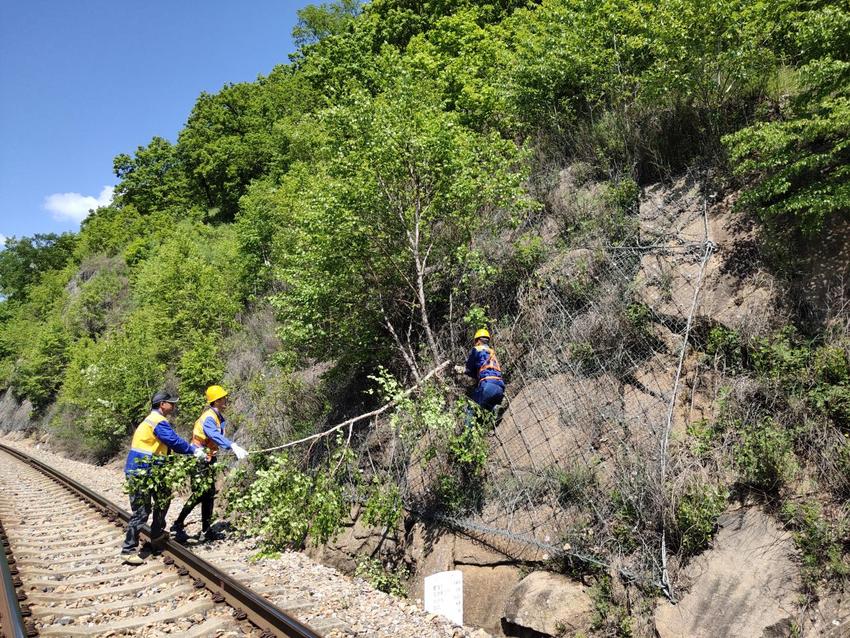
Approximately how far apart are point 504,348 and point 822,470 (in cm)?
445

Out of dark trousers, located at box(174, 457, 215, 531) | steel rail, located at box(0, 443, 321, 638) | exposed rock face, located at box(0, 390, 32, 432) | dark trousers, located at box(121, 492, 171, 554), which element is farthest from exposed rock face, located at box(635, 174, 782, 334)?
exposed rock face, located at box(0, 390, 32, 432)

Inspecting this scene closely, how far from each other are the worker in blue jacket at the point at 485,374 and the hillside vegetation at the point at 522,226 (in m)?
0.56

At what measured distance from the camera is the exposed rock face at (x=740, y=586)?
14.8 feet

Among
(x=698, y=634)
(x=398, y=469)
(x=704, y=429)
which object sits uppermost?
(x=704, y=429)

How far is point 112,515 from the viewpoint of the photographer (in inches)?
352

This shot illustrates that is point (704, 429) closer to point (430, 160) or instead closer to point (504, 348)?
point (504, 348)

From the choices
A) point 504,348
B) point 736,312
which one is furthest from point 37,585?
point 736,312

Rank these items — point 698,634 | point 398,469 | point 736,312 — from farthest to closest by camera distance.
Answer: point 398,469 → point 736,312 → point 698,634

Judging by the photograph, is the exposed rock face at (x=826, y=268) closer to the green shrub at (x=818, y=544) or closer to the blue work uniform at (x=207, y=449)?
the green shrub at (x=818, y=544)

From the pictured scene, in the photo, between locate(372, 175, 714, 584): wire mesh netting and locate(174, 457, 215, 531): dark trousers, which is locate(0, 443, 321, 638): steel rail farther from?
locate(372, 175, 714, 584): wire mesh netting

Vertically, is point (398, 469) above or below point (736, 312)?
below

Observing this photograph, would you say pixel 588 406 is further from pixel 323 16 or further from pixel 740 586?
pixel 323 16

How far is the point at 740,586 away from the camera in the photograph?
4754 mm

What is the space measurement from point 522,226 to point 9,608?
29.2 feet
